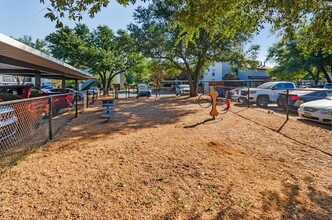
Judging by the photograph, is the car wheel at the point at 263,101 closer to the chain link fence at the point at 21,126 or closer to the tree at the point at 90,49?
the chain link fence at the point at 21,126

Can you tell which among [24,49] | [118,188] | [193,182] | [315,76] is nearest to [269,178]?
[193,182]

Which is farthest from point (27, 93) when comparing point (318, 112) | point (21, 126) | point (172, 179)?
point (318, 112)

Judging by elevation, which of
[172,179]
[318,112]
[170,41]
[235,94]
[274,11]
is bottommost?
[172,179]

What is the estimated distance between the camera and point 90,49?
101 ft

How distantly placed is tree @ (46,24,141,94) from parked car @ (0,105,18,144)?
2392 centimetres

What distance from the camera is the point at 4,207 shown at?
3.04 metres

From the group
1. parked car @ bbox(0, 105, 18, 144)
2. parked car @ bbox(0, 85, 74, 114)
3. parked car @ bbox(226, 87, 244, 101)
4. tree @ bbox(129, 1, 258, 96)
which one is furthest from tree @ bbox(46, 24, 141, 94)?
parked car @ bbox(0, 105, 18, 144)

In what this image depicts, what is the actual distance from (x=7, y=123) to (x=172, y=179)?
3.88 meters

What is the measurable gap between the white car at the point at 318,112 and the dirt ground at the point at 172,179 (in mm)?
2050

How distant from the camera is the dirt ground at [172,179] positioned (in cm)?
308

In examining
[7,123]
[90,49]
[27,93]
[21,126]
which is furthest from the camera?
[90,49]

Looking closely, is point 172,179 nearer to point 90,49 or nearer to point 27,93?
point 27,93

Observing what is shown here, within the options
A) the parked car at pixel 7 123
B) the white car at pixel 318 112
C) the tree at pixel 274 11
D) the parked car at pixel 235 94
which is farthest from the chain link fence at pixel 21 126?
the parked car at pixel 235 94

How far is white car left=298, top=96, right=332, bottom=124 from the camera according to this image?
8391 mm
